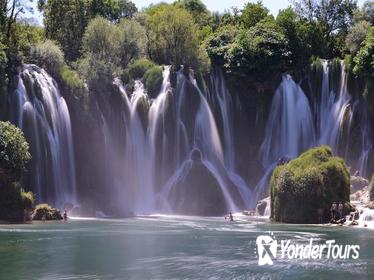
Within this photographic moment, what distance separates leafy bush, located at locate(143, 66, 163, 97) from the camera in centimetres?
7656

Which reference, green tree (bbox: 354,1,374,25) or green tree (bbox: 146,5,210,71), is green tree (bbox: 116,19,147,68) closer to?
green tree (bbox: 146,5,210,71)

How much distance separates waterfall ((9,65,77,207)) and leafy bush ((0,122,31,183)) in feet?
22.7

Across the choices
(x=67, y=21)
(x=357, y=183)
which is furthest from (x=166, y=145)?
(x=67, y=21)

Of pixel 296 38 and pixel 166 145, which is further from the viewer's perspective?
pixel 296 38

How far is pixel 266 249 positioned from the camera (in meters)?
37.0

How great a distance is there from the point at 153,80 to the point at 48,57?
11686 millimetres

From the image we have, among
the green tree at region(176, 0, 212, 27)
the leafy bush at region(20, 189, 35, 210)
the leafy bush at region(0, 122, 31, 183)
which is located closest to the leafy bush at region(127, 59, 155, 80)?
the leafy bush at region(0, 122, 31, 183)

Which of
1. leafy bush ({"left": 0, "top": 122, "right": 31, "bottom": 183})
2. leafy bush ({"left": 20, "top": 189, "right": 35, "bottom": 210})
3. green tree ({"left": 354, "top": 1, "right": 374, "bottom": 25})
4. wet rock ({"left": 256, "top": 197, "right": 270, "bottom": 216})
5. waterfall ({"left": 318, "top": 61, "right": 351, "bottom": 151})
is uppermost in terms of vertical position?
green tree ({"left": 354, "top": 1, "right": 374, "bottom": 25})

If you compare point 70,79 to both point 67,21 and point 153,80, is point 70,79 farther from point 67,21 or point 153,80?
point 67,21

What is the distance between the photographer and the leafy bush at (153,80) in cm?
7656

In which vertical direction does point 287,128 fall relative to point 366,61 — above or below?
below

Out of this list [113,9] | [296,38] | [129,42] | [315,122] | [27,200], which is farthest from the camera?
[113,9]

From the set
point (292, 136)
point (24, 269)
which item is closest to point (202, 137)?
point (292, 136)

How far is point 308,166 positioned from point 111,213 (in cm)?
1957
